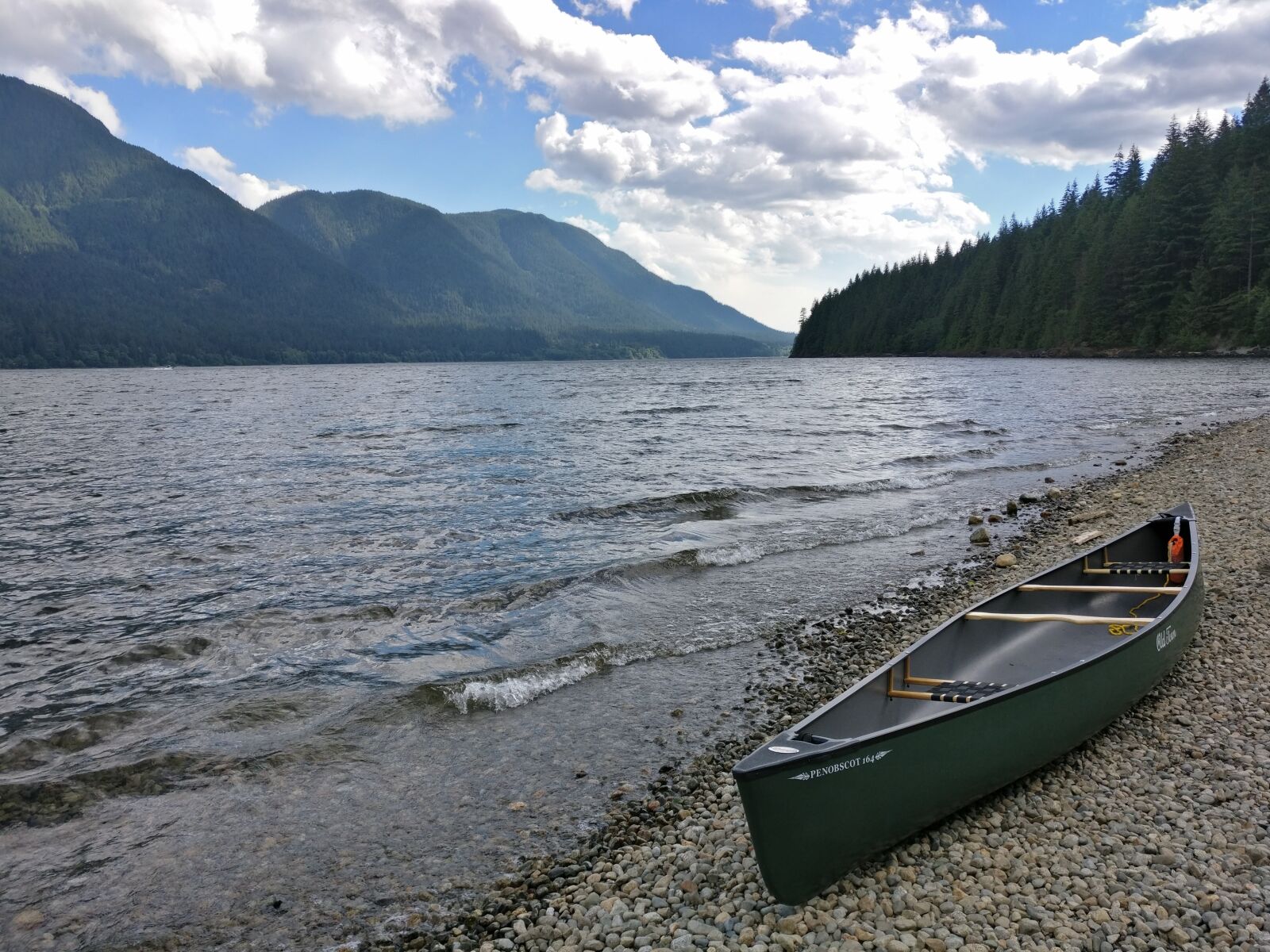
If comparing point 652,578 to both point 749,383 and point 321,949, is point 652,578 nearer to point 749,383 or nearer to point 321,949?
point 321,949

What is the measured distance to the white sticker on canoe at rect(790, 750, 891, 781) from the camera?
16.5 feet

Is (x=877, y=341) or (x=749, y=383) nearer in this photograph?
(x=749, y=383)

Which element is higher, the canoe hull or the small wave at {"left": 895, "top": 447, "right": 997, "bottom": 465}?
the small wave at {"left": 895, "top": 447, "right": 997, "bottom": 465}

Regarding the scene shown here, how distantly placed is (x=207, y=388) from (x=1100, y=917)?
104678 mm

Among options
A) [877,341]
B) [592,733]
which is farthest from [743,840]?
[877,341]

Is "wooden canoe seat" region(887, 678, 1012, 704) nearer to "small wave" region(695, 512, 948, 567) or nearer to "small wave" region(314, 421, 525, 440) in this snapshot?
"small wave" region(695, 512, 948, 567)

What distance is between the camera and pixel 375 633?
1220 centimetres

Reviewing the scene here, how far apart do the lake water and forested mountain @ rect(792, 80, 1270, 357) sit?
62.8 meters

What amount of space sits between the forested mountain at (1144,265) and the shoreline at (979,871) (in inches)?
3569

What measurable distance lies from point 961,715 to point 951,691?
4.18 feet

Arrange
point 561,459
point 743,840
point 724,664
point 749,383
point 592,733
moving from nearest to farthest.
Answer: point 743,840, point 592,733, point 724,664, point 561,459, point 749,383

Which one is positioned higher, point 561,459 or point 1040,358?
point 1040,358

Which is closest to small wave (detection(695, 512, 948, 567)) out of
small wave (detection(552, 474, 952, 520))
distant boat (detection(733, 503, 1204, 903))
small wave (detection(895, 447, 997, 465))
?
small wave (detection(552, 474, 952, 520))

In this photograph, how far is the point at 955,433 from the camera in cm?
3719
